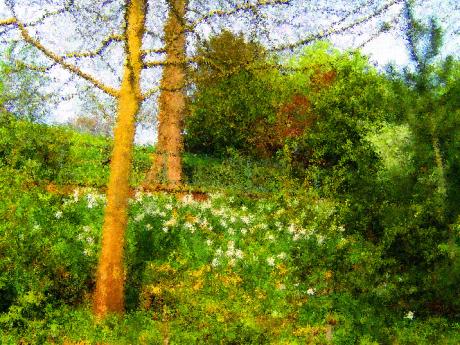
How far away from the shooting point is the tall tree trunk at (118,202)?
5758 millimetres

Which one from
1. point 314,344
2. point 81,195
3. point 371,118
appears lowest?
point 314,344

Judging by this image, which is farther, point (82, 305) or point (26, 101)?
point (26, 101)

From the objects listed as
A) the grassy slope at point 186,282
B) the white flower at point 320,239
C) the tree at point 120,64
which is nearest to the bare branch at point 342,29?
the tree at point 120,64

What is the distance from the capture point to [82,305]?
6.12 metres

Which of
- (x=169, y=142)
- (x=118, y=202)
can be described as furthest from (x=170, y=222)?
(x=169, y=142)

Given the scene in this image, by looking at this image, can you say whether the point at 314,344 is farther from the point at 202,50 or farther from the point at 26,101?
the point at 26,101

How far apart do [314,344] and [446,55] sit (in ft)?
11.2

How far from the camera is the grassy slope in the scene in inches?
216

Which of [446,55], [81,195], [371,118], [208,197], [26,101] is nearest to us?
[446,55]

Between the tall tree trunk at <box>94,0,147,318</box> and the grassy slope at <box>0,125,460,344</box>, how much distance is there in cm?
32

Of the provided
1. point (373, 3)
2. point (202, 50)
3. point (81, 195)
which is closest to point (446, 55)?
point (373, 3)

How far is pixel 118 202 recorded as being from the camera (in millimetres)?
5762

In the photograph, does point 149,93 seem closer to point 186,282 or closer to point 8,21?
point 8,21

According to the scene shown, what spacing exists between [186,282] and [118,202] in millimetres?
1751
